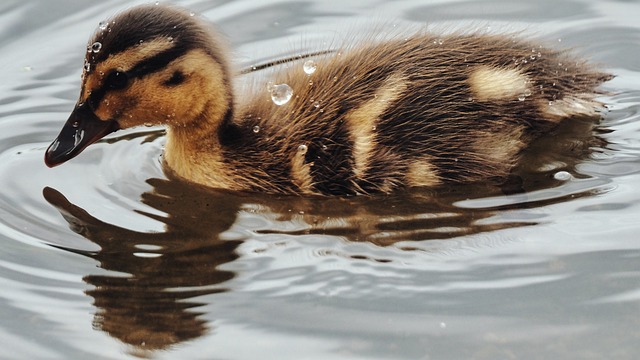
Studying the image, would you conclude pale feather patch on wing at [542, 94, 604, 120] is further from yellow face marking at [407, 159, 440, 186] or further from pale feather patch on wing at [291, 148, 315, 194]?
pale feather patch on wing at [291, 148, 315, 194]

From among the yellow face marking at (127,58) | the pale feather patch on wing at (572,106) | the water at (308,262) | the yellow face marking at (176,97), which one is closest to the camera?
the water at (308,262)

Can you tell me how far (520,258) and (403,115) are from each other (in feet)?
2.62

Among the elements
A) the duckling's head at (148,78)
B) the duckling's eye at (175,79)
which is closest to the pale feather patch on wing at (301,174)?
the duckling's head at (148,78)

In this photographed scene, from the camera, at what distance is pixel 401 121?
458 centimetres

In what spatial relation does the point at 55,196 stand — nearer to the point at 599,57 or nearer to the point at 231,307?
the point at 231,307

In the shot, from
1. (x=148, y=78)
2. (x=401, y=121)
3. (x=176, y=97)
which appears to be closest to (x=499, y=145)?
(x=401, y=121)

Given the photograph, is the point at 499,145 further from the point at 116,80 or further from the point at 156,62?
the point at 116,80

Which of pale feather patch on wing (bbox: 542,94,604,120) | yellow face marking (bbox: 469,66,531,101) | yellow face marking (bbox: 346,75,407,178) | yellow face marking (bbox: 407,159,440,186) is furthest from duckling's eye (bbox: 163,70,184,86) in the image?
pale feather patch on wing (bbox: 542,94,604,120)

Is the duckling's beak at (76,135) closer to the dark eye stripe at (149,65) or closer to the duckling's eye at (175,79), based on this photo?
the dark eye stripe at (149,65)

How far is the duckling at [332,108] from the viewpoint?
458cm

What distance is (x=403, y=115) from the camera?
181 inches

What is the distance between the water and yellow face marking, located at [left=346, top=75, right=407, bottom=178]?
0.17 metres

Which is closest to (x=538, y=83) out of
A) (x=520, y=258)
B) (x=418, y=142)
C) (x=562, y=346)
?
(x=418, y=142)

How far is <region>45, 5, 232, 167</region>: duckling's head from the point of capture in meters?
4.52
